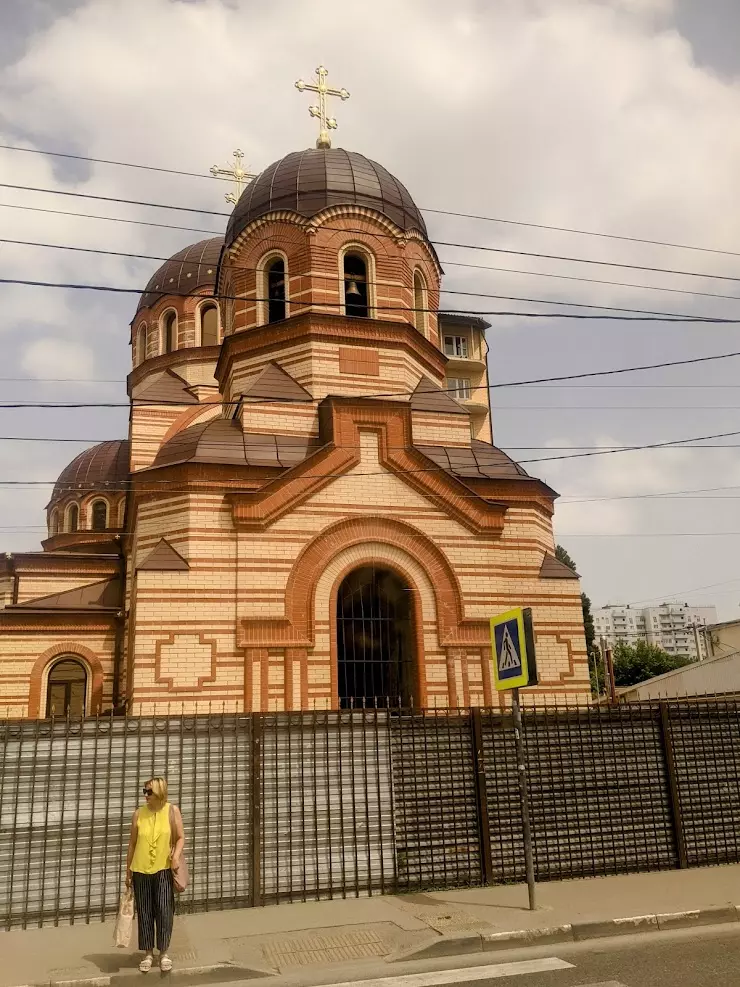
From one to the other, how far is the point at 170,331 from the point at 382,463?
1632cm

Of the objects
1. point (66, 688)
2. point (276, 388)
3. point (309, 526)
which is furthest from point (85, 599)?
point (309, 526)

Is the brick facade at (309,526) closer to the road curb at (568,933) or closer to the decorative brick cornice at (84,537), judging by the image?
the decorative brick cornice at (84,537)

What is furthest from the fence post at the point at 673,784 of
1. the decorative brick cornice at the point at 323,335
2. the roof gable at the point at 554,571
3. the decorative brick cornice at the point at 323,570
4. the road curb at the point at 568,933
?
the decorative brick cornice at the point at 323,335

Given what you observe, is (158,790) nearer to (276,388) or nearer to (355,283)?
(276,388)

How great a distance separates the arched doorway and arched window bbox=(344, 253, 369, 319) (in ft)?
21.5

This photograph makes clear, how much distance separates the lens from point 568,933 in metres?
7.19

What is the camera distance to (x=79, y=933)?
7.48m

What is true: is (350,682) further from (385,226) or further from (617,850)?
(385,226)

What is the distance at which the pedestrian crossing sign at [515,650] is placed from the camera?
820 cm

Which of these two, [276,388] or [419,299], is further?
[419,299]

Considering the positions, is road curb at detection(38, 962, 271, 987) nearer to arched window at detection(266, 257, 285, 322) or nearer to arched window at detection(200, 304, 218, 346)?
arched window at detection(266, 257, 285, 322)

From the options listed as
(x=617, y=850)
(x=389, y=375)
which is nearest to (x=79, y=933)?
(x=617, y=850)

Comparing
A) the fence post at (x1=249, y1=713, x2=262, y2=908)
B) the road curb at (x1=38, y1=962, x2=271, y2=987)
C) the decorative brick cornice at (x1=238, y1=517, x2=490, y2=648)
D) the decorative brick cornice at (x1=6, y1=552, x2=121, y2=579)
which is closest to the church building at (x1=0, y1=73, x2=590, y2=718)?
the decorative brick cornice at (x1=238, y1=517, x2=490, y2=648)

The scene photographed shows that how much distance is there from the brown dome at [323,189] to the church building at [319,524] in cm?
6
